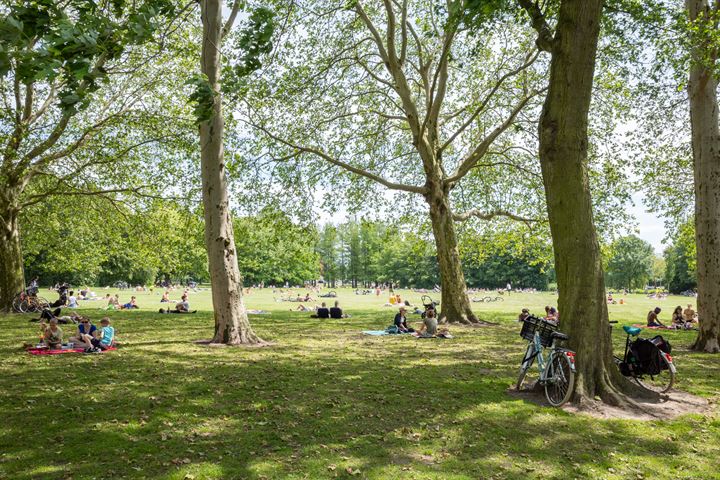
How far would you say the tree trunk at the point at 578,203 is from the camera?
861cm

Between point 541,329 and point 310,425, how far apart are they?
4.38 metres

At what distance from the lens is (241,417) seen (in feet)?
24.5

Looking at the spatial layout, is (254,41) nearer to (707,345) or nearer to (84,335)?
(84,335)

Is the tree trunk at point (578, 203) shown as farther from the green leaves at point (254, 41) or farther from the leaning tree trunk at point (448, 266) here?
the leaning tree trunk at point (448, 266)

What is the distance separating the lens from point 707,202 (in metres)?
15.0

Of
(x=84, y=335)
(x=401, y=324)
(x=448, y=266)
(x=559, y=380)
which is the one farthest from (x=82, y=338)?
(x=448, y=266)

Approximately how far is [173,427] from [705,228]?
50.6 feet

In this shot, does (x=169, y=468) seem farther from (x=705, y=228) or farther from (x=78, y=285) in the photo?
(x=78, y=285)

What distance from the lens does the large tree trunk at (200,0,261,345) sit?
14.6 meters

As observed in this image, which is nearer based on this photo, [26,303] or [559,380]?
[559,380]

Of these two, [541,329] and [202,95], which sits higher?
[202,95]

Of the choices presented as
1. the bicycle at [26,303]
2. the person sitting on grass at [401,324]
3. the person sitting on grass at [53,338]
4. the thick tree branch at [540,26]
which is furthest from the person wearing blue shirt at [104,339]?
the bicycle at [26,303]

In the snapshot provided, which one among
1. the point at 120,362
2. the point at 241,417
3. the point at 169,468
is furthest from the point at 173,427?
the point at 120,362

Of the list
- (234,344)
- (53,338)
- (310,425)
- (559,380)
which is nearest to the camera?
(310,425)
